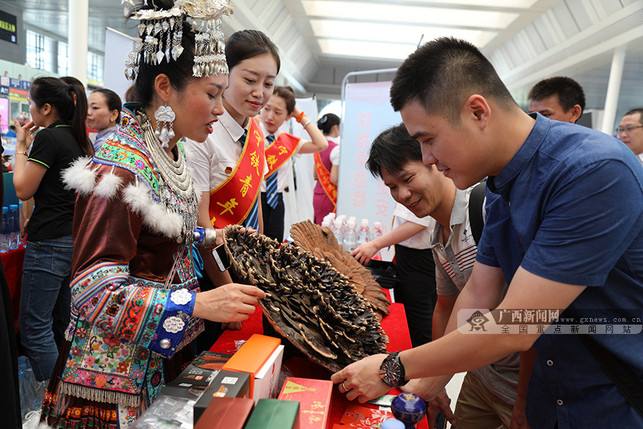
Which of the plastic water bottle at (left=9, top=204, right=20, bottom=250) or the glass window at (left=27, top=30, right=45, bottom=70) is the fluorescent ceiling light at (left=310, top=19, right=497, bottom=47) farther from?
the plastic water bottle at (left=9, top=204, right=20, bottom=250)

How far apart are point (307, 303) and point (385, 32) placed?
9206 mm

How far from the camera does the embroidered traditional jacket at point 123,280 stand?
3.03 ft

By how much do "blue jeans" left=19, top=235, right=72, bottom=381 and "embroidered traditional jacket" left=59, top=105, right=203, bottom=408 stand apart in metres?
1.52

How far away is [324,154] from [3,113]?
9.79ft

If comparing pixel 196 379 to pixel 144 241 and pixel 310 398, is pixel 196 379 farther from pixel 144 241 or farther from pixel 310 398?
pixel 144 241

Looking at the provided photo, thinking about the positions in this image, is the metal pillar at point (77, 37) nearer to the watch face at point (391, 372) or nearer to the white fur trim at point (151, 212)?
the white fur trim at point (151, 212)

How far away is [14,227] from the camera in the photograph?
2.48 metres

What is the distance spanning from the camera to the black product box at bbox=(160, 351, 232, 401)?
30.8 inches

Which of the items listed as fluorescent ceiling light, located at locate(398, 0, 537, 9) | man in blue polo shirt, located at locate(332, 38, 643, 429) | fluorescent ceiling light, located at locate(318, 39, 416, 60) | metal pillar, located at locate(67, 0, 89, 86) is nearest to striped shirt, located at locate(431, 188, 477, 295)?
man in blue polo shirt, located at locate(332, 38, 643, 429)

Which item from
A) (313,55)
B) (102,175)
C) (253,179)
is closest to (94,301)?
(102,175)

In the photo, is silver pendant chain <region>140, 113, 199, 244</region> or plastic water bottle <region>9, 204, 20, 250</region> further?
plastic water bottle <region>9, 204, 20, 250</region>

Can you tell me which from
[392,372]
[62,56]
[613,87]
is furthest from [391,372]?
[613,87]

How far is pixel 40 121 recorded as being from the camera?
2379 millimetres

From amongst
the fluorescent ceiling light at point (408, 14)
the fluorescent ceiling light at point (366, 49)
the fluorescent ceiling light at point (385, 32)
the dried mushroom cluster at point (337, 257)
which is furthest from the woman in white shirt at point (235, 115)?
the fluorescent ceiling light at point (366, 49)
